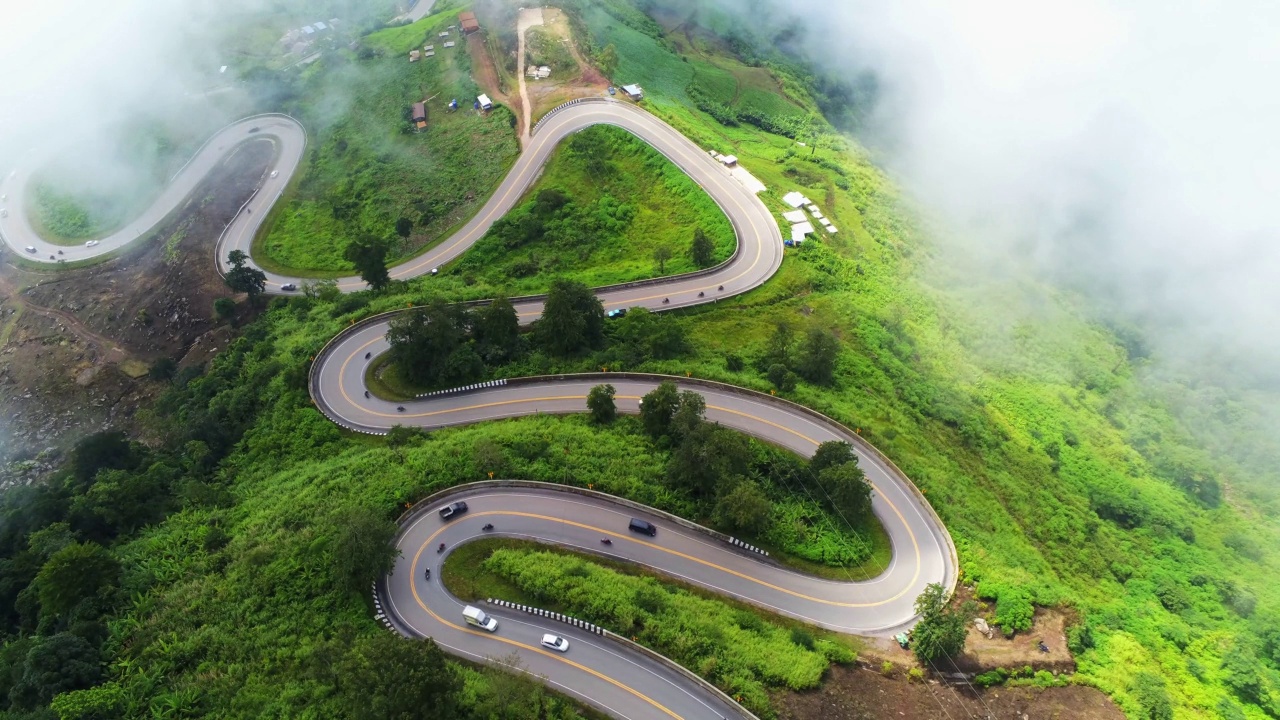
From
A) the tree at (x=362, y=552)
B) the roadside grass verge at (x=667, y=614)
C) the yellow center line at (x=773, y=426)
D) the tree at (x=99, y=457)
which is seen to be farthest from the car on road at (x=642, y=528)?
the tree at (x=99, y=457)

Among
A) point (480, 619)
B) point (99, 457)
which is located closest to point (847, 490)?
point (480, 619)

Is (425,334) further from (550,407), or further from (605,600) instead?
(605,600)

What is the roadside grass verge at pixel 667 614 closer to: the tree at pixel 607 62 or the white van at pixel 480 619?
the white van at pixel 480 619

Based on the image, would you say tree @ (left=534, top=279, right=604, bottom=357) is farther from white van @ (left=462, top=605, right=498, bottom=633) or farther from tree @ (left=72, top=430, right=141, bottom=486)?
tree @ (left=72, top=430, right=141, bottom=486)

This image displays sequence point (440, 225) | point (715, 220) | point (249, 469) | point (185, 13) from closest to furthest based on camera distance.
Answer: point (249, 469) < point (715, 220) < point (440, 225) < point (185, 13)

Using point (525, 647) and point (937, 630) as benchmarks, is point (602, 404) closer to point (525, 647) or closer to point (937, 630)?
point (525, 647)

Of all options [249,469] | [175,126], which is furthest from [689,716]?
[175,126]
